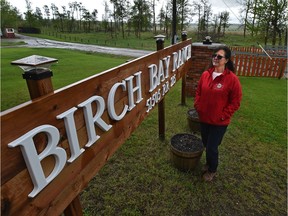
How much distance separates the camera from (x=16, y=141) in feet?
3.20

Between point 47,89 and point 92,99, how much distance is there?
1.22 feet

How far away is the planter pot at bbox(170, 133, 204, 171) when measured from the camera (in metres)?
3.09

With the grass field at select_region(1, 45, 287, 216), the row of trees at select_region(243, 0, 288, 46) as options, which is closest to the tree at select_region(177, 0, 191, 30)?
the row of trees at select_region(243, 0, 288, 46)

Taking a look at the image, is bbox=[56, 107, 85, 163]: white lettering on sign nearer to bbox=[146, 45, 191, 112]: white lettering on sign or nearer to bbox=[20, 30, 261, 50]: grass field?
bbox=[146, 45, 191, 112]: white lettering on sign

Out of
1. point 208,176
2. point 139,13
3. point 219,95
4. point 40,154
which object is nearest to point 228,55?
point 219,95

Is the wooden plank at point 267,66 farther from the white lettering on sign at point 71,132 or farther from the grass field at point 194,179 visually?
the white lettering on sign at point 71,132

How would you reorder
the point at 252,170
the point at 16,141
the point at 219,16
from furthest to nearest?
1. the point at 219,16
2. the point at 252,170
3. the point at 16,141

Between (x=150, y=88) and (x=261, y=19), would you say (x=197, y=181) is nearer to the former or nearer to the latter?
(x=150, y=88)

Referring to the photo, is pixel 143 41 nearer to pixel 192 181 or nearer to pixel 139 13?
pixel 139 13

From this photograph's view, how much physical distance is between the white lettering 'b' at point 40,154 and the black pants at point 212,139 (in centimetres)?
214

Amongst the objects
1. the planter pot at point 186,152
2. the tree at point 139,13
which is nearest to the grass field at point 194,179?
the planter pot at point 186,152

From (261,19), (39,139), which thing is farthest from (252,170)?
(261,19)

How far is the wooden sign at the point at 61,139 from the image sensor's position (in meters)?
1.00

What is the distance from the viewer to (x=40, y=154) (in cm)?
112
